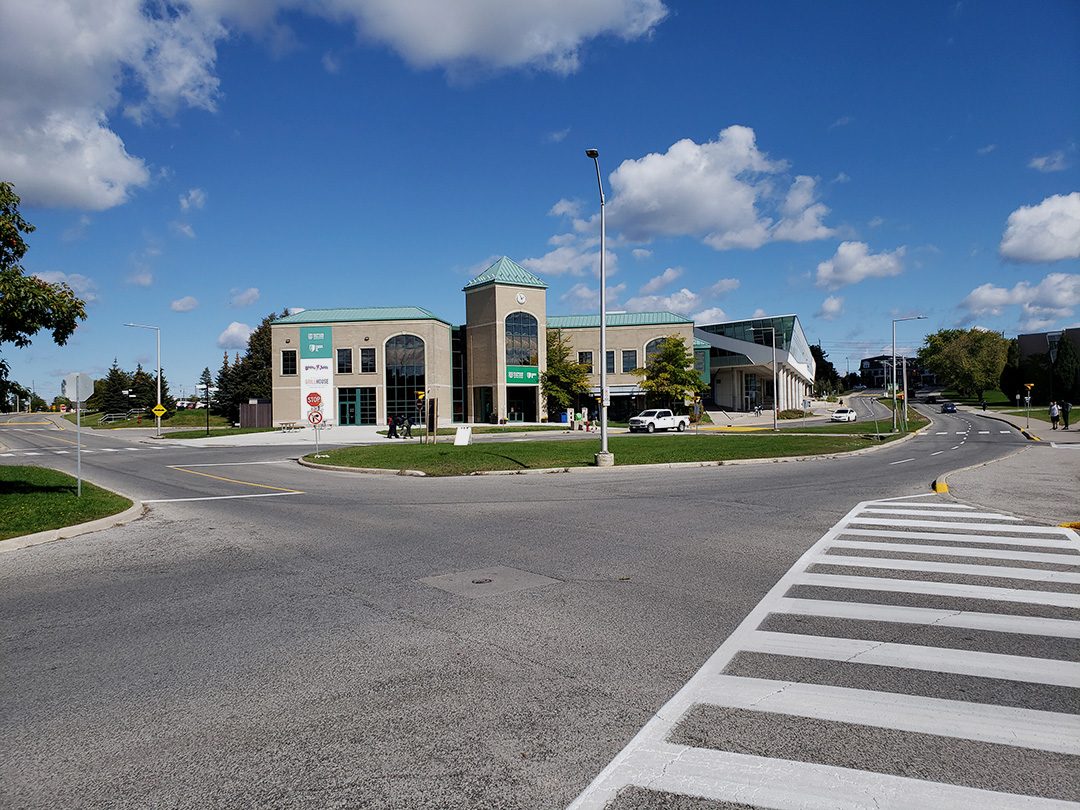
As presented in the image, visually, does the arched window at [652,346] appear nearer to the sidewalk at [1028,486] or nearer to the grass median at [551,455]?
the grass median at [551,455]

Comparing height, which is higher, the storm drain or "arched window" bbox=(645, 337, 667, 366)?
"arched window" bbox=(645, 337, 667, 366)

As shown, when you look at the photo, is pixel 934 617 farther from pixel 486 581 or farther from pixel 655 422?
pixel 655 422

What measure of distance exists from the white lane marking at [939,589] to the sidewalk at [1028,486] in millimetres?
5599

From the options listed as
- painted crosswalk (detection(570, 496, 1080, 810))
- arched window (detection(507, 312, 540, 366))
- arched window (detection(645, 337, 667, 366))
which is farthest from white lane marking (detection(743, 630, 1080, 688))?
arched window (detection(645, 337, 667, 366))

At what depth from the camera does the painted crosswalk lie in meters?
3.49

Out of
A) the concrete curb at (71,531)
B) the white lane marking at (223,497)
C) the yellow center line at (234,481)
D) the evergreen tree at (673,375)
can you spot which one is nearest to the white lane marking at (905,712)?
the concrete curb at (71,531)

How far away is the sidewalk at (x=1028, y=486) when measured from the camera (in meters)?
13.0

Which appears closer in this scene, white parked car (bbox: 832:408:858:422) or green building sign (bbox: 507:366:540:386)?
green building sign (bbox: 507:366:540:386)

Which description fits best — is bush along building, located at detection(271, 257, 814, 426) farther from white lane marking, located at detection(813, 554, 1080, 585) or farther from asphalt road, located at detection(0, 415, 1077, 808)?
white lane marking, located at detection(813, 554, 1080, 585)

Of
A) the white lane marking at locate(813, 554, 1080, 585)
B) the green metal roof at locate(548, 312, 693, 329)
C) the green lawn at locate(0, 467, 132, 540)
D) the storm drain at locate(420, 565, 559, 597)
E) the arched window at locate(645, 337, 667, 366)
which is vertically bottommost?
the white lane marking at locate(813, 554, 1080, 585)

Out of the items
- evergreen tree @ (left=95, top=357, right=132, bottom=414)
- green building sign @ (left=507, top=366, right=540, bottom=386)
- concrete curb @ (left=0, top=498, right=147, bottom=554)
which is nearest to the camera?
concrete curb @ (left=0, top=498, right=147, bottom=554)

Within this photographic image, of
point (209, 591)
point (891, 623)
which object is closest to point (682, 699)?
point (891, 623)

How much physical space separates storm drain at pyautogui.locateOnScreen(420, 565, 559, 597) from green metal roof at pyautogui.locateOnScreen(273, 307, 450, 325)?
61334 millimetres

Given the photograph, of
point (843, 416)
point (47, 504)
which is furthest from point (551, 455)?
point (843, 416)
